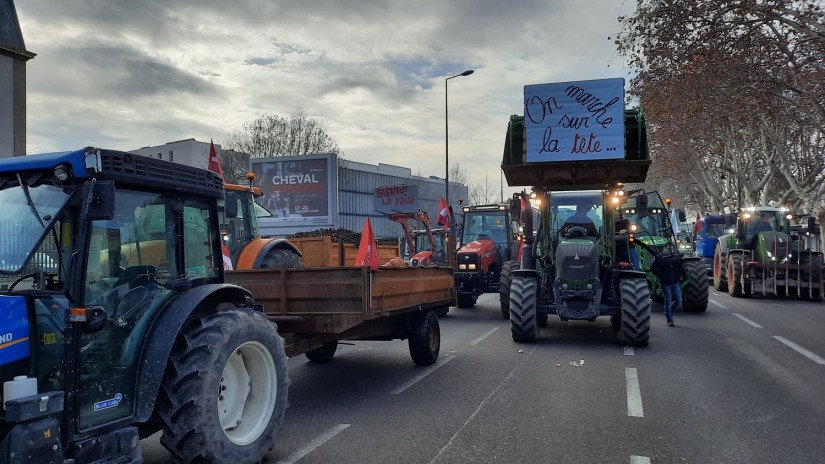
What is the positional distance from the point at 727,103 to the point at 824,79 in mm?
3293

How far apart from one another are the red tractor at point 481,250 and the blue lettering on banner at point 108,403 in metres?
11.8

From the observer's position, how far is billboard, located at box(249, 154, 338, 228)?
30891 millimetres

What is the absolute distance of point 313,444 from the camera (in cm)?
500

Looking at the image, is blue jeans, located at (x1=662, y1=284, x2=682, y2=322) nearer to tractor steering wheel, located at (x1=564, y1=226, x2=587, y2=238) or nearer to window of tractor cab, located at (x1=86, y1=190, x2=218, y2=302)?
tractor steering wheel, located at (x1=564, y1=226, x2=587, y2=238)

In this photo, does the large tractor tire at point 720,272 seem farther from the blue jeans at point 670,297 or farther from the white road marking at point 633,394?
the white road marking at point 633,394

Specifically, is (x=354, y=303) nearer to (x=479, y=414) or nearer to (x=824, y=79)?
(x=479, y=414)

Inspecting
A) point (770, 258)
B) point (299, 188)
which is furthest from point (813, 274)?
point (299, 188)

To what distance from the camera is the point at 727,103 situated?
18.6 metres

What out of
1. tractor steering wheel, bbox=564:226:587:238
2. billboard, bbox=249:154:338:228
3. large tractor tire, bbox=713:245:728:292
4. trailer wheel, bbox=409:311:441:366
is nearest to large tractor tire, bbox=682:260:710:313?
tractor steering wheel, bbox=564:226:587:238

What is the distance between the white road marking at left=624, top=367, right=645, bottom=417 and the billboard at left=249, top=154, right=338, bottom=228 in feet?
79.6

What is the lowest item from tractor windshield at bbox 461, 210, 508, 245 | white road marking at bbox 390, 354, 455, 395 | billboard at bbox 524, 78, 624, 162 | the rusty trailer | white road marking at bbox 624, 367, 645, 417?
white road marking at bbox 624, 367, 645, 417

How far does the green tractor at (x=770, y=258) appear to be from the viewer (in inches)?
684

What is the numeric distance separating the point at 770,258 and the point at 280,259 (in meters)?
14.9

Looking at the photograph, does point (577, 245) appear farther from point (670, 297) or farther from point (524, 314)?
point (670, 297)
